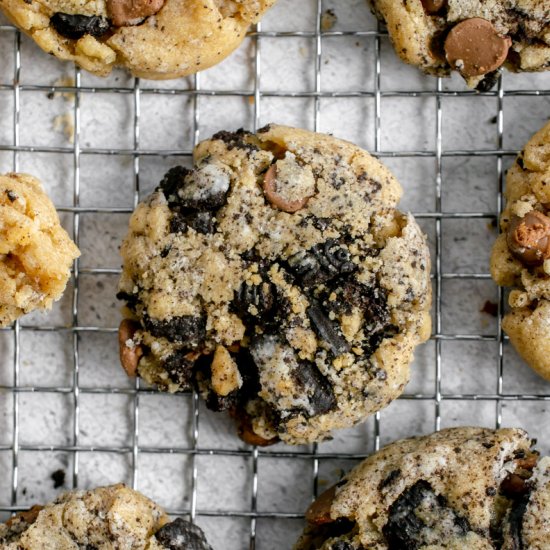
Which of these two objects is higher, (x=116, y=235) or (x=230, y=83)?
(x=230, y=83)

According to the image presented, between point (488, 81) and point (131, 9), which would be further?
point (488, 81)

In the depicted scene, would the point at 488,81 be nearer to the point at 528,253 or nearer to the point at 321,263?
the point at 528,253

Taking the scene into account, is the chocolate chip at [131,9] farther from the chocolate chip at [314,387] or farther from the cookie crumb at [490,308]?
the cookie crumb at [490,308]

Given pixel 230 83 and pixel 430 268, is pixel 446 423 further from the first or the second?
pixel 230 83

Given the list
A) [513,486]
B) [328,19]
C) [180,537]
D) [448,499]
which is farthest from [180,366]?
[328,19]

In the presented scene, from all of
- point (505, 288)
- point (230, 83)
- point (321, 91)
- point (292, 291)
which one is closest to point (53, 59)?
point (230, 83)

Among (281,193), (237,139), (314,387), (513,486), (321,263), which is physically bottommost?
(513,486)

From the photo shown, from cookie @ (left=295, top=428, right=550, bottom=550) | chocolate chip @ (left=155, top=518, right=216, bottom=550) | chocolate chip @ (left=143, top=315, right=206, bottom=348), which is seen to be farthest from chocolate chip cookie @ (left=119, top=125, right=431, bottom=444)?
chocolate chip @ (left=155, top=518, right=216, bottom=550)
